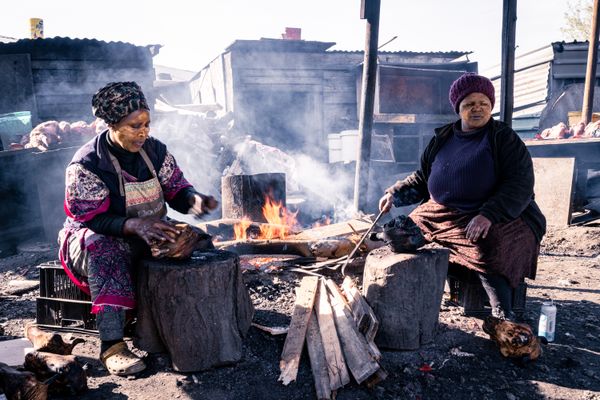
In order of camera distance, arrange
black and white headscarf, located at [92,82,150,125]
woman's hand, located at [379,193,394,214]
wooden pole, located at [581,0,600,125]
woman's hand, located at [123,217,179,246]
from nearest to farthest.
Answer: woman's hand, located at [123,217,179,246] → black and white headscarf, located at [92,82,150,125] → woman's hand, located at [379,193,394,214] → wooden pole, located at [581,0,600,125]

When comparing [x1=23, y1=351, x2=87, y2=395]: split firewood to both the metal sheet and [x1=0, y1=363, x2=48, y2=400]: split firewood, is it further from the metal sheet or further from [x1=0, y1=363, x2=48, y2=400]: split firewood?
the metal sheet

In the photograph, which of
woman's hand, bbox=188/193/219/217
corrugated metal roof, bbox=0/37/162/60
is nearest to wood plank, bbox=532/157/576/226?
woman's hand, bbox=188/193/219/217

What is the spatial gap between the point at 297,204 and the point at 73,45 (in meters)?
8.70

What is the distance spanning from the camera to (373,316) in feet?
10.6

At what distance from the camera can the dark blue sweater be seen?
3.58 m

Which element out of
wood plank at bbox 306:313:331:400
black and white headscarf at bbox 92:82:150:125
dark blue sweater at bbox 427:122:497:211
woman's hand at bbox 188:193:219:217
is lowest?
wood plank at bbox 306:313:331:400

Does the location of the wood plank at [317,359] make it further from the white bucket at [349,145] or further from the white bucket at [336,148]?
the white bucket at [336,148]

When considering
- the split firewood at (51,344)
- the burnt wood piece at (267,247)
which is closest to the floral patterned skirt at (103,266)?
the split firewood at (51,344)

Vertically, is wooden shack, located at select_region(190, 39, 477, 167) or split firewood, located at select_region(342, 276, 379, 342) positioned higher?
wooden shack, located at select_region(190, 39, 477, 167)

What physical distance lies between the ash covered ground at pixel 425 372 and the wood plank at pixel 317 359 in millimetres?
87

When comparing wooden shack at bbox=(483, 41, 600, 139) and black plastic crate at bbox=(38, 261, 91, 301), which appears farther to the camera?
wooden shack at bbox=(483, 41, 600, 139)

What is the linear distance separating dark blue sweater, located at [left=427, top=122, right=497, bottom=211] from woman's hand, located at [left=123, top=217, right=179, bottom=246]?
2.31 meters

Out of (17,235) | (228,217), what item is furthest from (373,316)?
(17,235)

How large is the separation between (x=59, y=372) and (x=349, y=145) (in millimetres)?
9500
